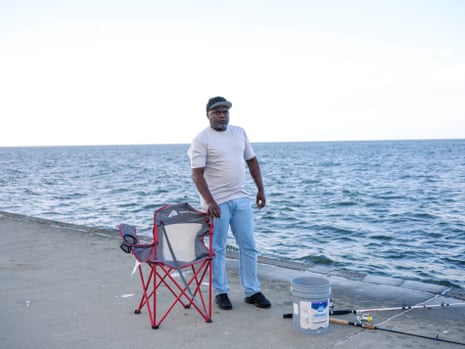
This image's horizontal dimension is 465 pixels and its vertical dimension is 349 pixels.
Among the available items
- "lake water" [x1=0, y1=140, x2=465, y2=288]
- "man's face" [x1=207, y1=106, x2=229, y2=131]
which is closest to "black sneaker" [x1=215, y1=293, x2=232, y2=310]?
"man's face" [x1=207, y1=106, x2=229, y2=131]

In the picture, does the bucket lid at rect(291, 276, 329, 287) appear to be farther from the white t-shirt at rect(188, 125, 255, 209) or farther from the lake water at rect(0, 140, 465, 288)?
the lake water at rect(0, 140, 465, 288)

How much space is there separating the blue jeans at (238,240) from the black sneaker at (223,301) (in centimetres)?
4

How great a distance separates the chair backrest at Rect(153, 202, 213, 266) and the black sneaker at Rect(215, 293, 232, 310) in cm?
44

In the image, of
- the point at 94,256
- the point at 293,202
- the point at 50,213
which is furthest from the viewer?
the point at 293,202

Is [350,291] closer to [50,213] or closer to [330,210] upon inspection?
[330,210]

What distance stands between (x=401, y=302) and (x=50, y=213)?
15.3m

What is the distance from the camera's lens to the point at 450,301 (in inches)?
191

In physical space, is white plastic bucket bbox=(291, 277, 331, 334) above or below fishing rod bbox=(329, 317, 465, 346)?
above

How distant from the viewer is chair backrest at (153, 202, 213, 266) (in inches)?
183

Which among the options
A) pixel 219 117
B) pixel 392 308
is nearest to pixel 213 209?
pixel 219 117

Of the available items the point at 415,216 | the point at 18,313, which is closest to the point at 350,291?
the point at 18,313

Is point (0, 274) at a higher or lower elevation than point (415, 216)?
higher

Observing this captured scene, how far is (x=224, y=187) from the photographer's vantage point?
4793 millimetres

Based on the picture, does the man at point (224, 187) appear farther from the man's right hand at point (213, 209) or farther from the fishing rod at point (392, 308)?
the fishing rod at point (392, 308)
